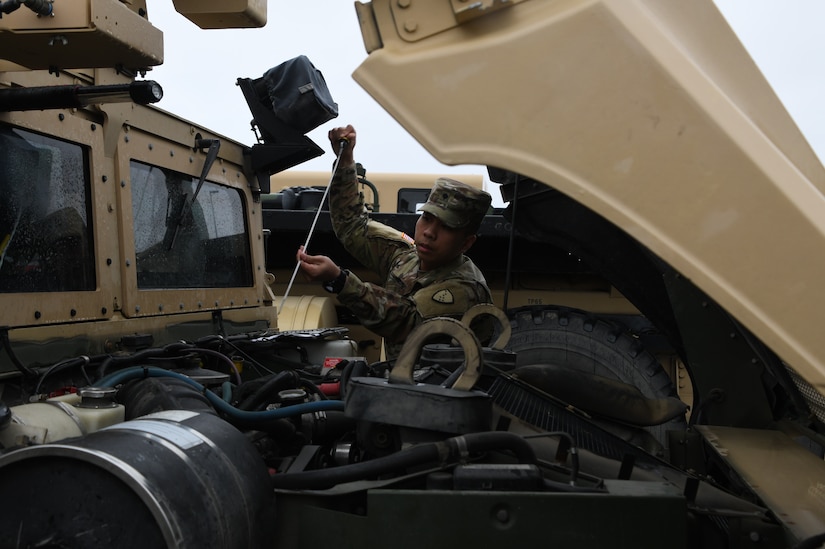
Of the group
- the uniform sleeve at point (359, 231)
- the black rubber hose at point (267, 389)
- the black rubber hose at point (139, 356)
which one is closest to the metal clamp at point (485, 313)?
the black rubber hose at point (267, 389)

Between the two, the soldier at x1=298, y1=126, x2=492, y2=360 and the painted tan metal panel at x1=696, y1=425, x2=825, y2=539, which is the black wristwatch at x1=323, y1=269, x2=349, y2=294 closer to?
the soldier at x1=298, y1=126, x2=492, y2=360

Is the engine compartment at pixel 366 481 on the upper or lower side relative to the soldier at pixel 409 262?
lower

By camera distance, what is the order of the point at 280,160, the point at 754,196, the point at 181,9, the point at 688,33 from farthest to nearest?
1. the point at 280,160
2. the point at 181,9
3. the point at 688,33
4. the point at 754,196

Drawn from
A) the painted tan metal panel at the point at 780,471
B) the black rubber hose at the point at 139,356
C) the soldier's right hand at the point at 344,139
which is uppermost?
the soldier's right hand at the point at 344,139

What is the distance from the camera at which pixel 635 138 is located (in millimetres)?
1403

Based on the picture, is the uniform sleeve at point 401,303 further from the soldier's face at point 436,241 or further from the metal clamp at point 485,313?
the metal clamp at point 485,313

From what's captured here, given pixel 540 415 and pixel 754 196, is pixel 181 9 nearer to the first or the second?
pixel 540 415

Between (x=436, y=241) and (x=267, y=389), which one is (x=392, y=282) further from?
(x=267, y=389)

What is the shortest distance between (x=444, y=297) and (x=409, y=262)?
565 millimetres

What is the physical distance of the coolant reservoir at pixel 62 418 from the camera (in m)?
1.82

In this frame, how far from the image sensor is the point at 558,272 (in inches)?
257

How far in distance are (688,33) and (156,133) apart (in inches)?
94.2

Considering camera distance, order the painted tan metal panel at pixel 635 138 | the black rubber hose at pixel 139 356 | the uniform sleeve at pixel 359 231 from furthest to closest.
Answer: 1. the uniform sleeve at pixel 359 231
2. the black rubber hose at pixel 139 356
3. the painted tan metal panel at pixel 635 138

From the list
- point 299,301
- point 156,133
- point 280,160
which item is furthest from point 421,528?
point 299,301
